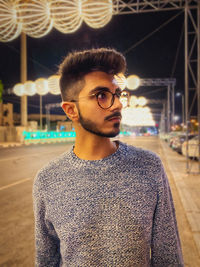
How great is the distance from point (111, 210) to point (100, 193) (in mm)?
102

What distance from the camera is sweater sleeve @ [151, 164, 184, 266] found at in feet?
3.93

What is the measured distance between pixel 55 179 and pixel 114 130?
441 mm

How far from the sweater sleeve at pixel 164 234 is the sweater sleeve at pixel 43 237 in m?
0.61

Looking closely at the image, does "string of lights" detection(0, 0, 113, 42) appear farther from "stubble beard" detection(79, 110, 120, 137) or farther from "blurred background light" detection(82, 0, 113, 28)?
"stubble beard" detection(79, 110, 120, 137)

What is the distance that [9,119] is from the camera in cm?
5297

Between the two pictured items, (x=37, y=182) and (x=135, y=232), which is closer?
(x=135, y=232)

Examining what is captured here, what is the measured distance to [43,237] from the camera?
133 centimetres

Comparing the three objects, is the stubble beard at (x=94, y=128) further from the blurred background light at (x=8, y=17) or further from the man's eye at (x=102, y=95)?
the blurred background light at (x=8, y=17)

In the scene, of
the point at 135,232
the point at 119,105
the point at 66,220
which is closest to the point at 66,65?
the point at 119,105

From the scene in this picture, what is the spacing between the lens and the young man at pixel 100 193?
3.70 ft

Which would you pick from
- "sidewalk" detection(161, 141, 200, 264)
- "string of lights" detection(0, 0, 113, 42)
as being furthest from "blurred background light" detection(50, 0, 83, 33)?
"sidewalk" detection(161, 141, 200, 264)

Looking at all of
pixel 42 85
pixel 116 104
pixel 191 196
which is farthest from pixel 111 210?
pixel 42 85

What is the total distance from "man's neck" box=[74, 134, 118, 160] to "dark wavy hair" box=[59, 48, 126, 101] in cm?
28

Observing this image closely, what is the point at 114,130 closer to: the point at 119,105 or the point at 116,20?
the point at 119,105
